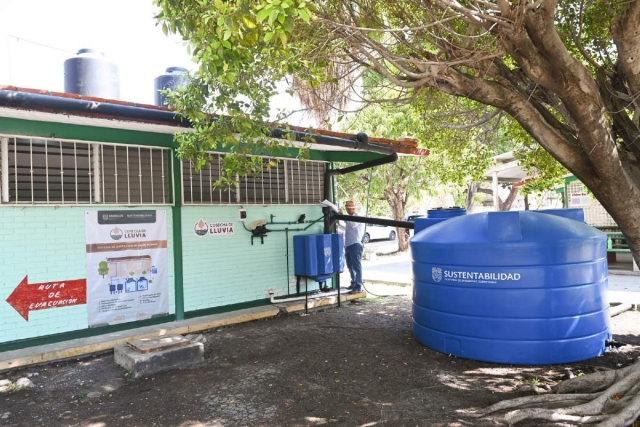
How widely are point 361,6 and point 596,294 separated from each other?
4.69 meters

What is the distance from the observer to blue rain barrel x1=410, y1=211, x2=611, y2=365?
5.37 metres

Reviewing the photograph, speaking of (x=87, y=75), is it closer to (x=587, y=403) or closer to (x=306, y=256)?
(x=306, y=256)

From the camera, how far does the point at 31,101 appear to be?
527 centimetres

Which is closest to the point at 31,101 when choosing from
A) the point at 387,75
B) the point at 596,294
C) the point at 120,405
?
the point at 120,405

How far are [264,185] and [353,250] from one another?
2.75 meters

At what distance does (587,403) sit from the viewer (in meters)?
4.03

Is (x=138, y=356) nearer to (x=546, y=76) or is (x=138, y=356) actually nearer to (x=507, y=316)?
(x=507, y=316)

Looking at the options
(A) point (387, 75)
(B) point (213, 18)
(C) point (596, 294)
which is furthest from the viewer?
(C) point (596, 294)

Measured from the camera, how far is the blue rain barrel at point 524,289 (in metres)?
5.37

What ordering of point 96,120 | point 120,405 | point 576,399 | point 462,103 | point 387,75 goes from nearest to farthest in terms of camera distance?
point 576,399 < point 120,405 < point 387,75 < point 96,120 < point 462,103

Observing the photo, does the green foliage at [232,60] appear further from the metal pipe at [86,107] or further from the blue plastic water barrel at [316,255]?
the blue plastic water barrel at [316,255]

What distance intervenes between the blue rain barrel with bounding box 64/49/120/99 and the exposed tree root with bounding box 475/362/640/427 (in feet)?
24.9

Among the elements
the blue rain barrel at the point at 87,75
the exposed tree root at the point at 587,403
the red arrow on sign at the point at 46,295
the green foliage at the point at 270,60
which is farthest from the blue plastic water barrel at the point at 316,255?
the exposed tree root at the point at 587,403

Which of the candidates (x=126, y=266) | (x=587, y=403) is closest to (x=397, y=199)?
(x=126, y=266)
